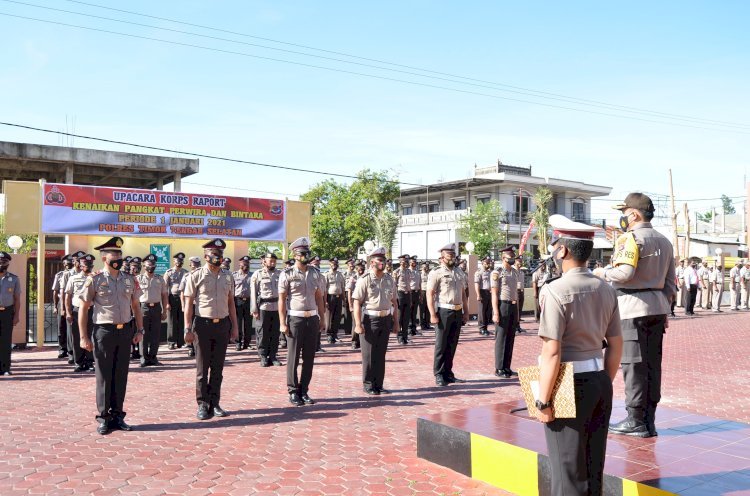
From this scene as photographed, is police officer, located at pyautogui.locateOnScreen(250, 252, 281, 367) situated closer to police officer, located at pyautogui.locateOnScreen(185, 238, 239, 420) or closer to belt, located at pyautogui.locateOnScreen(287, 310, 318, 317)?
belt, located at pyautogui.locateOnScreen(287, 310, 318, 317)

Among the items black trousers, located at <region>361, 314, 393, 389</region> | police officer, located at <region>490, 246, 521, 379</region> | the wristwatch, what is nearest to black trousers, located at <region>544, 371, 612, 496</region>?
the wristwatch

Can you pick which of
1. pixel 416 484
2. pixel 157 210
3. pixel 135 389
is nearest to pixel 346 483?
pixel 416 484

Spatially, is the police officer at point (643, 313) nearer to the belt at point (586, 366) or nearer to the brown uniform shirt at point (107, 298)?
the belt at point (586, 366)

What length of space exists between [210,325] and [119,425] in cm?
146

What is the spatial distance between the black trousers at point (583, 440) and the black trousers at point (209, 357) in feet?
15.8

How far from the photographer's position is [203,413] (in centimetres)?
732

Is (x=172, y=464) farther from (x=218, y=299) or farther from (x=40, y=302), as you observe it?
(x=40, y=302)

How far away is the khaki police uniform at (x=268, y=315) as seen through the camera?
37.7 feet

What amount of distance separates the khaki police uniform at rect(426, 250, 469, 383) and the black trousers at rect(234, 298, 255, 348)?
5937 mm

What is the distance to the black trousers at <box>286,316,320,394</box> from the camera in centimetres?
805

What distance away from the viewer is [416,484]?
5.10 meters

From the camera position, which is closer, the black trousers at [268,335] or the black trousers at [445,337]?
the black trousers at [445,337]

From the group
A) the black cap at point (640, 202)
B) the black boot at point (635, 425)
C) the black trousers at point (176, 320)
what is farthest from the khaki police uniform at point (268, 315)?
the black cap at point (640, 202)

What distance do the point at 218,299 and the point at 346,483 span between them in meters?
3.27
